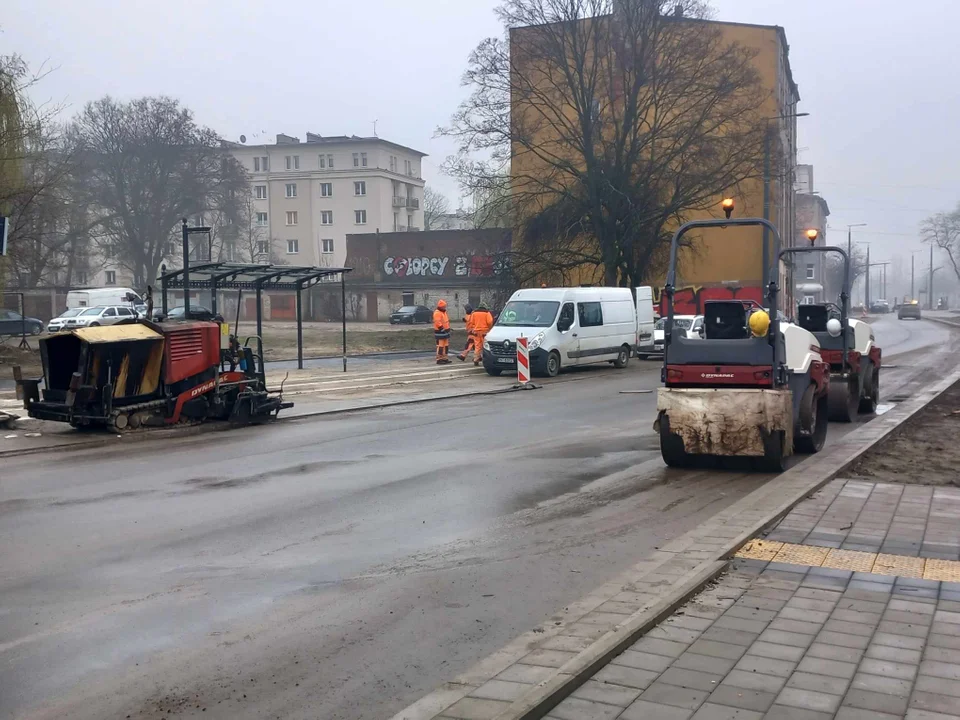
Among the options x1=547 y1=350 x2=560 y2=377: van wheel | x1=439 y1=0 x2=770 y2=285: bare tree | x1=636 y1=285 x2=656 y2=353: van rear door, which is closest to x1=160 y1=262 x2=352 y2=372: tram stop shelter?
x1=547 y1=350 x2=560 y2=377: van wheel

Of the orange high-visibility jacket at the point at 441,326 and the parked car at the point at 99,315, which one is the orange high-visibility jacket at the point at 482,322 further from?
the parked car at the point at 99,315

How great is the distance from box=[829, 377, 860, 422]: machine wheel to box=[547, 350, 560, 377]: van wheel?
400 inches

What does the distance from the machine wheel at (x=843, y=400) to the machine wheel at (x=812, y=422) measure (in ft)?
8.45

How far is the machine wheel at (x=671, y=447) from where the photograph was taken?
35.6ft

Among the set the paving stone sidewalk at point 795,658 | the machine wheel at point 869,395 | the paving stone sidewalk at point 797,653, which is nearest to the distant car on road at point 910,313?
the machine wheel at point 869,395

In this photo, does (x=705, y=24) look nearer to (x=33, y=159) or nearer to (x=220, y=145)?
(x=33, y=159)

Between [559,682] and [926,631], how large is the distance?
2216mm

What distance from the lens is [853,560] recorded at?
6703 mm

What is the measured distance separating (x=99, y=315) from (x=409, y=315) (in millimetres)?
24205

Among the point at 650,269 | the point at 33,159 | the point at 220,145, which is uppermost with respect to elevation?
the point at 220,145

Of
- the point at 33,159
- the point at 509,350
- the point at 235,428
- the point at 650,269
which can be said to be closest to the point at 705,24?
the point at 650,269

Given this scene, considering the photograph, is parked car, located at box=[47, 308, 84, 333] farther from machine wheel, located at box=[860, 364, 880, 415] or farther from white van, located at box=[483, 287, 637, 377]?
machine wheel, located at box=[860, 364, 880, 415]

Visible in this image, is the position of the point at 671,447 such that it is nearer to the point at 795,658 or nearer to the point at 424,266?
the point at 795,658

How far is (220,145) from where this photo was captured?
61.2 metres
